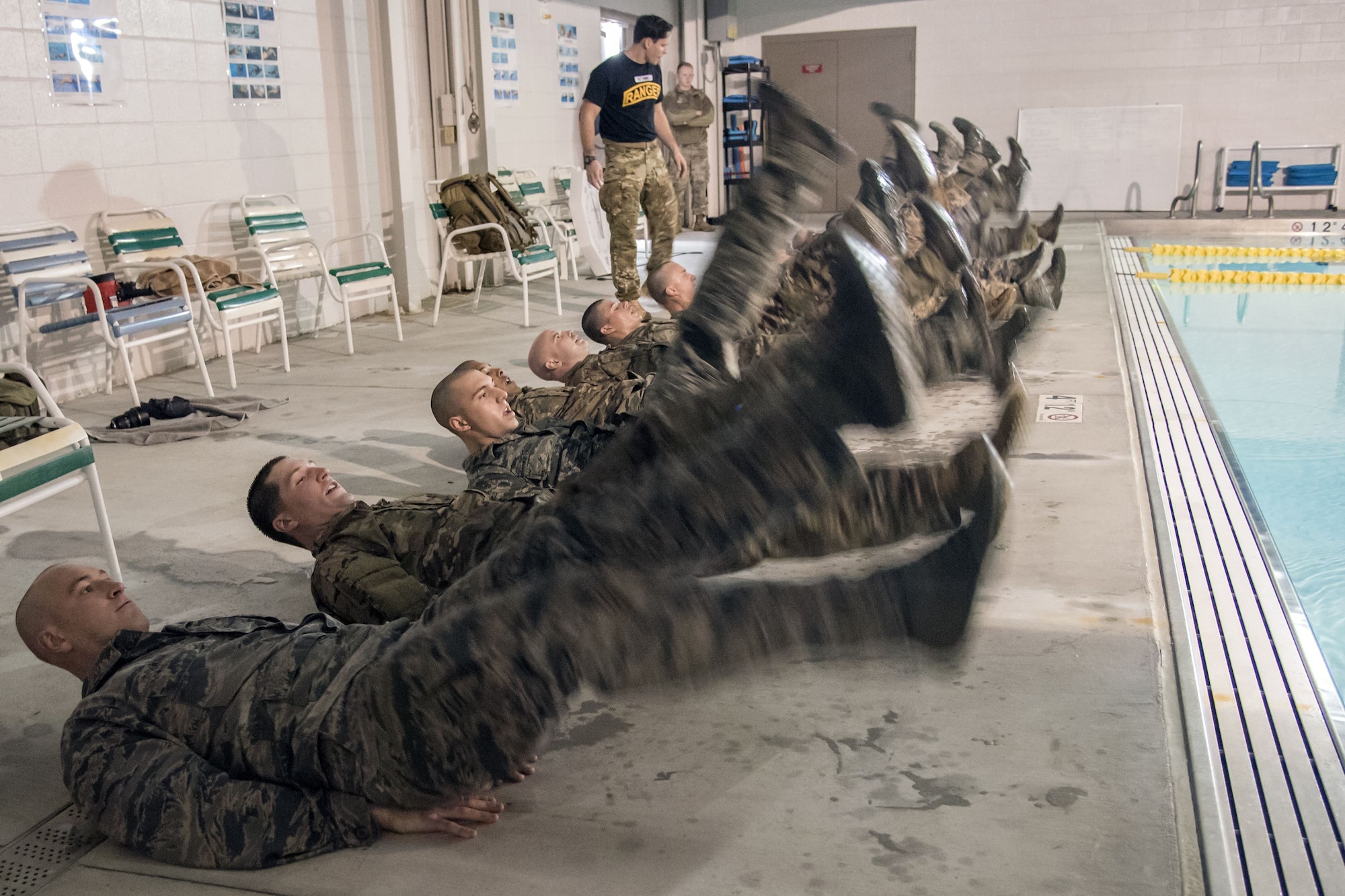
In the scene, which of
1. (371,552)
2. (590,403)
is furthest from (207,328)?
(371,552)

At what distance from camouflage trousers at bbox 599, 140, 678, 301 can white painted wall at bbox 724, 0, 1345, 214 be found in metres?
6.85

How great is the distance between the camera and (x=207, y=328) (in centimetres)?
575

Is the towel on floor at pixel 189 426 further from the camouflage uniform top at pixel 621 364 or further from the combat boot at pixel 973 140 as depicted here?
the combat boot at pixel 973 140

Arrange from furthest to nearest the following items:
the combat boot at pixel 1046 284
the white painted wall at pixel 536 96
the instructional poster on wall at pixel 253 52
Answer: the white painted wall at pixel 536 96 → the instructional poster on wall at pixel 253 52 → the combat boot at pixel 1046 284

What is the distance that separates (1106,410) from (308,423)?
319 centimetres

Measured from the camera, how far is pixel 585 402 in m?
3.33

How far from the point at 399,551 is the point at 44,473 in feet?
2.66

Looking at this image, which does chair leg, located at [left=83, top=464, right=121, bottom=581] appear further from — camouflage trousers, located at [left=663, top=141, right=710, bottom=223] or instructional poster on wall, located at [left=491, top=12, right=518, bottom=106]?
camouflage trousers, located at [left=663, top=141, right=710, bottom=223]

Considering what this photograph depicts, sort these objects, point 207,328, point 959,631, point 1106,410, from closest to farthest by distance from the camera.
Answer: point 959,631 < point 1106,410 < point 207,328

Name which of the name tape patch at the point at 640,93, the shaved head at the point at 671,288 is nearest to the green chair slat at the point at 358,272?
the name tape patch at the point at 640,93

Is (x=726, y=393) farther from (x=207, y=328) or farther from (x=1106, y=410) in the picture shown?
(x=207, y=328)

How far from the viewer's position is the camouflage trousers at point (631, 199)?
6.50 m

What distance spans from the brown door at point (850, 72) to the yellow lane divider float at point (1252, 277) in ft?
15.5

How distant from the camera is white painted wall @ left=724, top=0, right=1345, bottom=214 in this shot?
1123 centimetres
